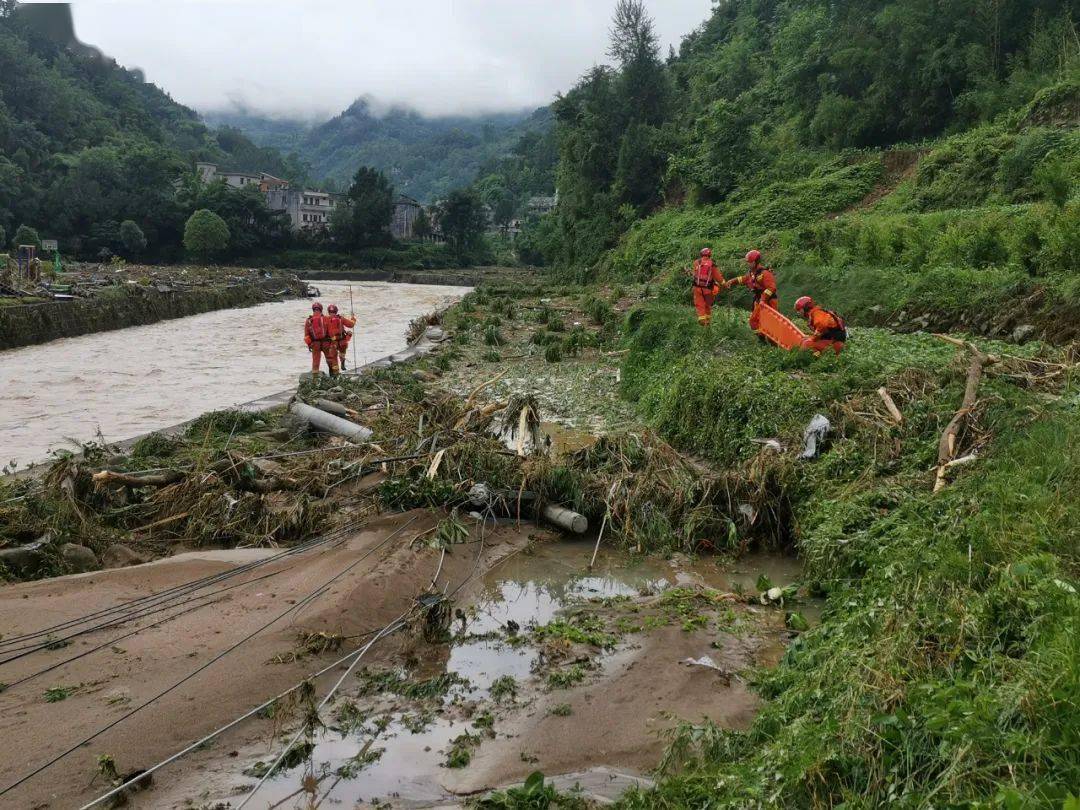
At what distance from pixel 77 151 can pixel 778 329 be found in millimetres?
94702

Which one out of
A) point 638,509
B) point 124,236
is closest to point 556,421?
point 638,509

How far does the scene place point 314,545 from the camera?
737 cm

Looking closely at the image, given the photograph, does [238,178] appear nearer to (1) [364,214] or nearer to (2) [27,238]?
(1) [364,214]

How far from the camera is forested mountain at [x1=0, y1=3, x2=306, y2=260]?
69500mm

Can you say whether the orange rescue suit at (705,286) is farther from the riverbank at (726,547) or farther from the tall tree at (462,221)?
the tall tree at (462,221)

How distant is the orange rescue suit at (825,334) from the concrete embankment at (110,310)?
73.1 ft

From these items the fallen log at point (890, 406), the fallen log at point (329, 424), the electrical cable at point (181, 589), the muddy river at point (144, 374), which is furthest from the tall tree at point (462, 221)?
the electrical cable at point (181, 589)

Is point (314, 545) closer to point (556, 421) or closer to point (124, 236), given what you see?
point (556, 421)

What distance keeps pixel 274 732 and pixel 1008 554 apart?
14.1 ft

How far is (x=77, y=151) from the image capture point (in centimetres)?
8525

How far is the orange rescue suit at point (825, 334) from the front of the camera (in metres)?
10.3

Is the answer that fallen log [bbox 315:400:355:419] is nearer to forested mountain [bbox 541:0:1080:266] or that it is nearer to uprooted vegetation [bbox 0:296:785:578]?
uprooted vegetation [bbox 0:296:785:578]

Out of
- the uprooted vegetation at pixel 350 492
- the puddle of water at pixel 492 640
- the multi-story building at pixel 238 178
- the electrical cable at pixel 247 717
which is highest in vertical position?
the multi-story building at pixel 238 178

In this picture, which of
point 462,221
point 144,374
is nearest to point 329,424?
point 144,374
